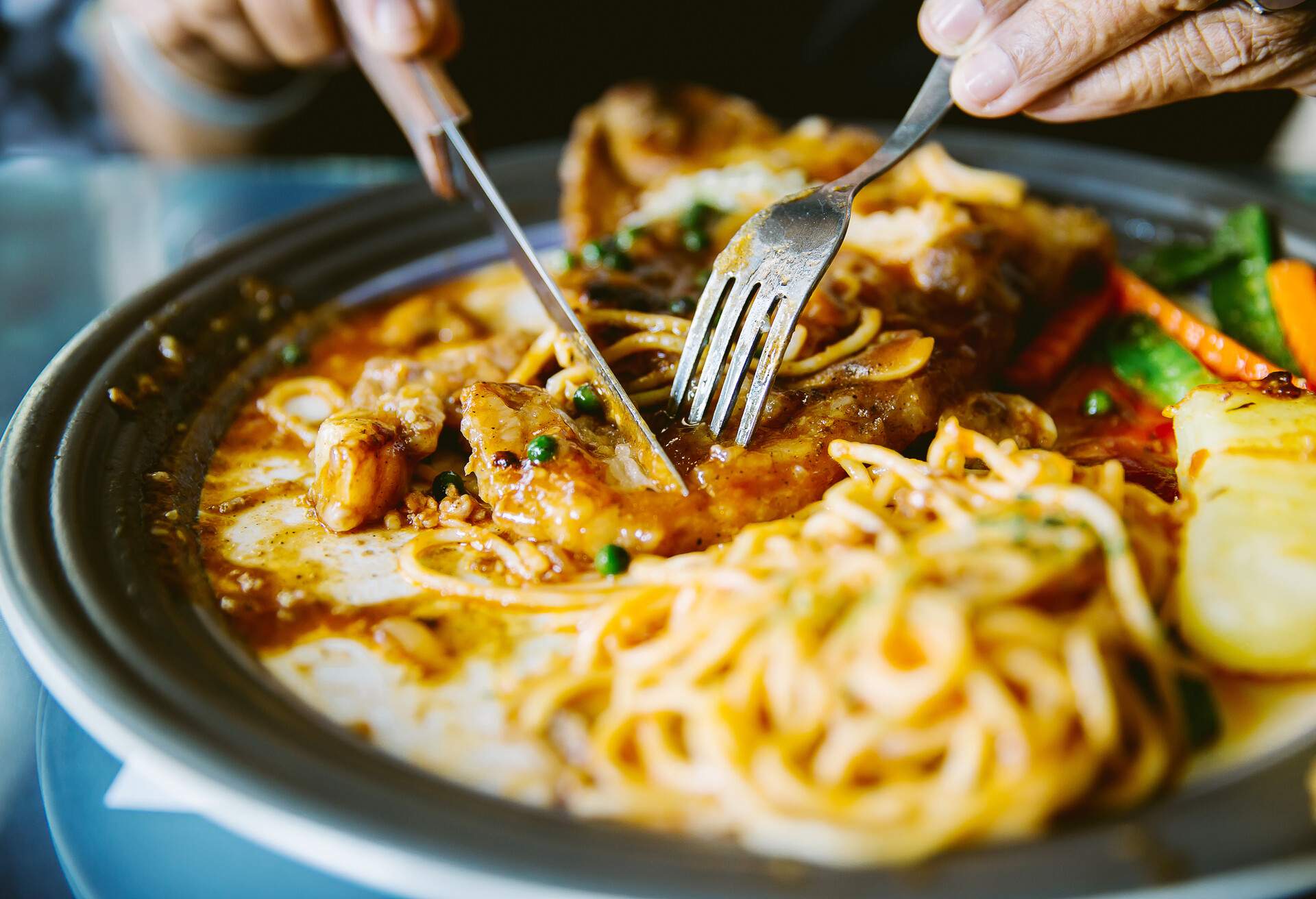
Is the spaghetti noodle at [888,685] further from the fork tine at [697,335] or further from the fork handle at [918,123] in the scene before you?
the fork handle at [918,123]

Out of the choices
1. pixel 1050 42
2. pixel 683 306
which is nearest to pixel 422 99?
pixel 683 306

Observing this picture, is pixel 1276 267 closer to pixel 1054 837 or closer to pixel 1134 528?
pixel 1134 528

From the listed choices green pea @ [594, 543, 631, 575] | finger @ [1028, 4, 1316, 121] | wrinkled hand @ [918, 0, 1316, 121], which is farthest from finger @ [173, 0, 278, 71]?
finger @ [1028, 4, 1316, 121]

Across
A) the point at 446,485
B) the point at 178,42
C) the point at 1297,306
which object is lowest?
the point at 1297,306

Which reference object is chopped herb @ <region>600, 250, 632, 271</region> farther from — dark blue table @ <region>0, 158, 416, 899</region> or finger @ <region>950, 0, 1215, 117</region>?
dark blue table @ <region>0, 158, 416, 899</region>

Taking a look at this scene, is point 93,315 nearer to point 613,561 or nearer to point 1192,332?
point 613,561

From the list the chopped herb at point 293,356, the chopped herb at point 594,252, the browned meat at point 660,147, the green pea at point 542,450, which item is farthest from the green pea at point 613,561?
the browned meat at point 660,147

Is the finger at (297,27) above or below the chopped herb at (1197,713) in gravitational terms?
above
